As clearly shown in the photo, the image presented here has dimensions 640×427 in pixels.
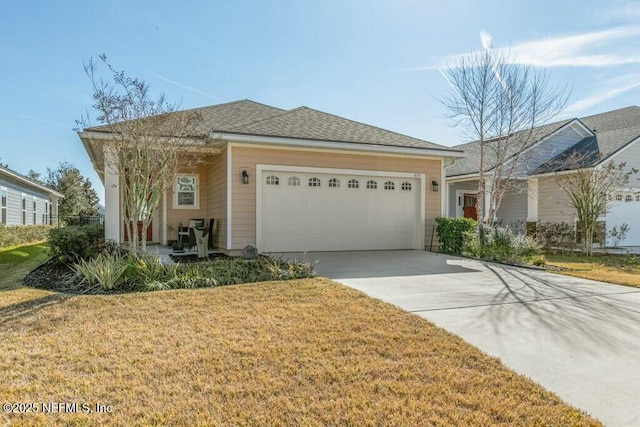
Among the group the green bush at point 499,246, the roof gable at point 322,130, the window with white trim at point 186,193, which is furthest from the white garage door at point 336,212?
the window with white trim at point 186,193

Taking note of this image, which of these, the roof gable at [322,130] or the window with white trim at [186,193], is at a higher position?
the roof gable at [322,130]

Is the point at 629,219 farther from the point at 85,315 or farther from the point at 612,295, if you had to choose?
the point at 85,315

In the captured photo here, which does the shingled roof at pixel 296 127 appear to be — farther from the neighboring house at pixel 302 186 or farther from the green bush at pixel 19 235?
the green bush at pixel 19 235

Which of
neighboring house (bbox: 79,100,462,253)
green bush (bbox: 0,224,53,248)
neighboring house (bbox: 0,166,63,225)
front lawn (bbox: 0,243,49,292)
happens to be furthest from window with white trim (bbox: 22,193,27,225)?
neighboring house (bbox: 79,100,462,253)

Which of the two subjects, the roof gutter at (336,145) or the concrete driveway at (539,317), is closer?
the concrete driveway at (539,317)

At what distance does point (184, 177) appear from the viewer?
12.5 m

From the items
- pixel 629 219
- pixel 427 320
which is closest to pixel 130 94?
pixel 427 320

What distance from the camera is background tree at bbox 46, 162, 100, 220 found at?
32406 millimetres

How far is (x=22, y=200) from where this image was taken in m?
19.7

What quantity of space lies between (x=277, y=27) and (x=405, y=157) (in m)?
5.25

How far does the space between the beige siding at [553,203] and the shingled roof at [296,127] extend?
23.4 ft

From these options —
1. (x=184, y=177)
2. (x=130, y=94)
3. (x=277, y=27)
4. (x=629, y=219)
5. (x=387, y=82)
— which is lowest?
(x=629, y=219)

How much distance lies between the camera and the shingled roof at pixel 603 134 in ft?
51.0

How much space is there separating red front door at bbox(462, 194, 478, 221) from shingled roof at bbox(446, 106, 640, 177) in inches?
74.2
